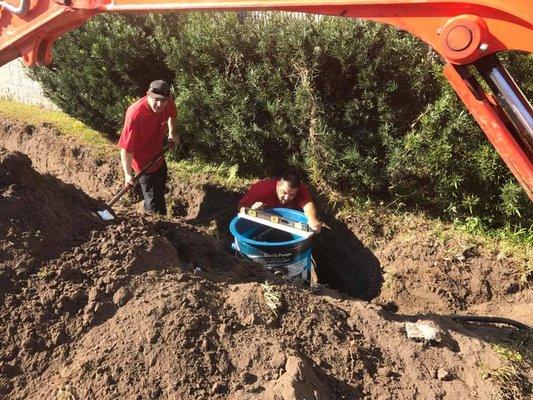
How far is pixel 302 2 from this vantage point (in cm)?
288

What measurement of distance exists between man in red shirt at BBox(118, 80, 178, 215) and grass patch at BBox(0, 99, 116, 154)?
1.90 meters

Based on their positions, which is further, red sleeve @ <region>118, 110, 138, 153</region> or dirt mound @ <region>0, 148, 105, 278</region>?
red sleeve @ <region>118, 110, 138, 153</region>

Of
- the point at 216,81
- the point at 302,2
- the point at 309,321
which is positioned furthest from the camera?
the point at 216,81

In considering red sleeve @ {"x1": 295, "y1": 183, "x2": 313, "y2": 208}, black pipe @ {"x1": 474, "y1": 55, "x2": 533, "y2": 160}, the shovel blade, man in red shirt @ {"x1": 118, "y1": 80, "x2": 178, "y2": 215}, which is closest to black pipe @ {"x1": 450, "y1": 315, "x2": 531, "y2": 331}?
black pipe @ {"x1": 474, "y1": 55, "x2": 533, "y2": 160}

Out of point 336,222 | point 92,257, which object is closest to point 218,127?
point 336,222

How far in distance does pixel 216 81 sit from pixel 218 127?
25.8 inches

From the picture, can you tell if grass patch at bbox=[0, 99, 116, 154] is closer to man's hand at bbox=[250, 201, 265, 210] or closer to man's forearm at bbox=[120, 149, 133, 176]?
man's forearm at bbox=[120, 149, 133, 176]

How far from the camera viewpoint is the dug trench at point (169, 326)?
118 inches

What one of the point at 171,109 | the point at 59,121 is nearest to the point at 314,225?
the point at 171,109

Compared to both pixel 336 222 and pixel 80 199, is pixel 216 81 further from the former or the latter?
pixel 80 199

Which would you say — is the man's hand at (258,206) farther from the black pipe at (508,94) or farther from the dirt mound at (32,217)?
the black pipe at (508,94)

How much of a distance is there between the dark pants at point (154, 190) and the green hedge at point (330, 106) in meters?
0.95

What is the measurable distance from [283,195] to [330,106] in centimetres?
120

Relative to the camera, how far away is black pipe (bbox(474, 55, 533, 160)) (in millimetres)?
2686
